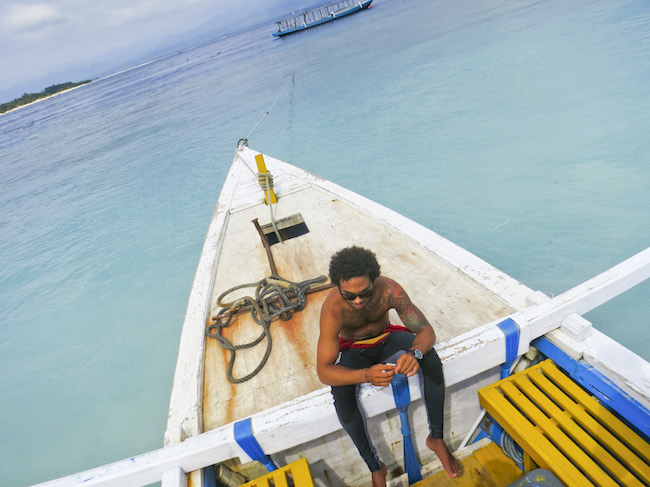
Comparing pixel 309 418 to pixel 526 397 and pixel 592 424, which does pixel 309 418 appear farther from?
pixel 592 424

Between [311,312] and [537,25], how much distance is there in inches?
793

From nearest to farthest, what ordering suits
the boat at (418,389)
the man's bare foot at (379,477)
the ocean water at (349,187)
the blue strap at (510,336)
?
the boat at (418,389)
the blue strap at (510,336)
the man's bare foot at (379,477)
the ocean water at (349,187)

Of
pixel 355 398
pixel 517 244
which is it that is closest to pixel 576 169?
pixel 517 244

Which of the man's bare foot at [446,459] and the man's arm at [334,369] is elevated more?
the man's arm at [334,369]

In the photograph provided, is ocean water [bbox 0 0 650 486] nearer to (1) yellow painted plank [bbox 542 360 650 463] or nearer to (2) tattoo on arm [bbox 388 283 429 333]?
(1) yellow painted plank [bbox 542 360 650 463]

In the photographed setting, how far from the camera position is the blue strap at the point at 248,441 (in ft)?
6.06

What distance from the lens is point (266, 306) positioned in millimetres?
3012

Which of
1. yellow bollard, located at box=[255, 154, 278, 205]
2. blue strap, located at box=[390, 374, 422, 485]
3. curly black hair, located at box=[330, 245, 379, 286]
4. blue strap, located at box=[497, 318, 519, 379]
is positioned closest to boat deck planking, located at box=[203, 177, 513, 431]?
blue strap, located at box=[497, 318, 519, 379]

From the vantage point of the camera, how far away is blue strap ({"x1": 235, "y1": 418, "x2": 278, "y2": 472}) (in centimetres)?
185

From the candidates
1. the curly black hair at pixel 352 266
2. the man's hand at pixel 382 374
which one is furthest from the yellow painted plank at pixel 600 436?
the curly black hair at pixel 352 266

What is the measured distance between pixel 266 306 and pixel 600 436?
2281 millimetres

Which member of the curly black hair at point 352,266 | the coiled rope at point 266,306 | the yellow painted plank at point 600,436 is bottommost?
the yellow painted plank at point 600,436

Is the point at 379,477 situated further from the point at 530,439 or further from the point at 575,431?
the point at 575,431

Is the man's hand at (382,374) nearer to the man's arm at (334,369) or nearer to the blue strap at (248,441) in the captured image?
the man's arm at (334,369)
